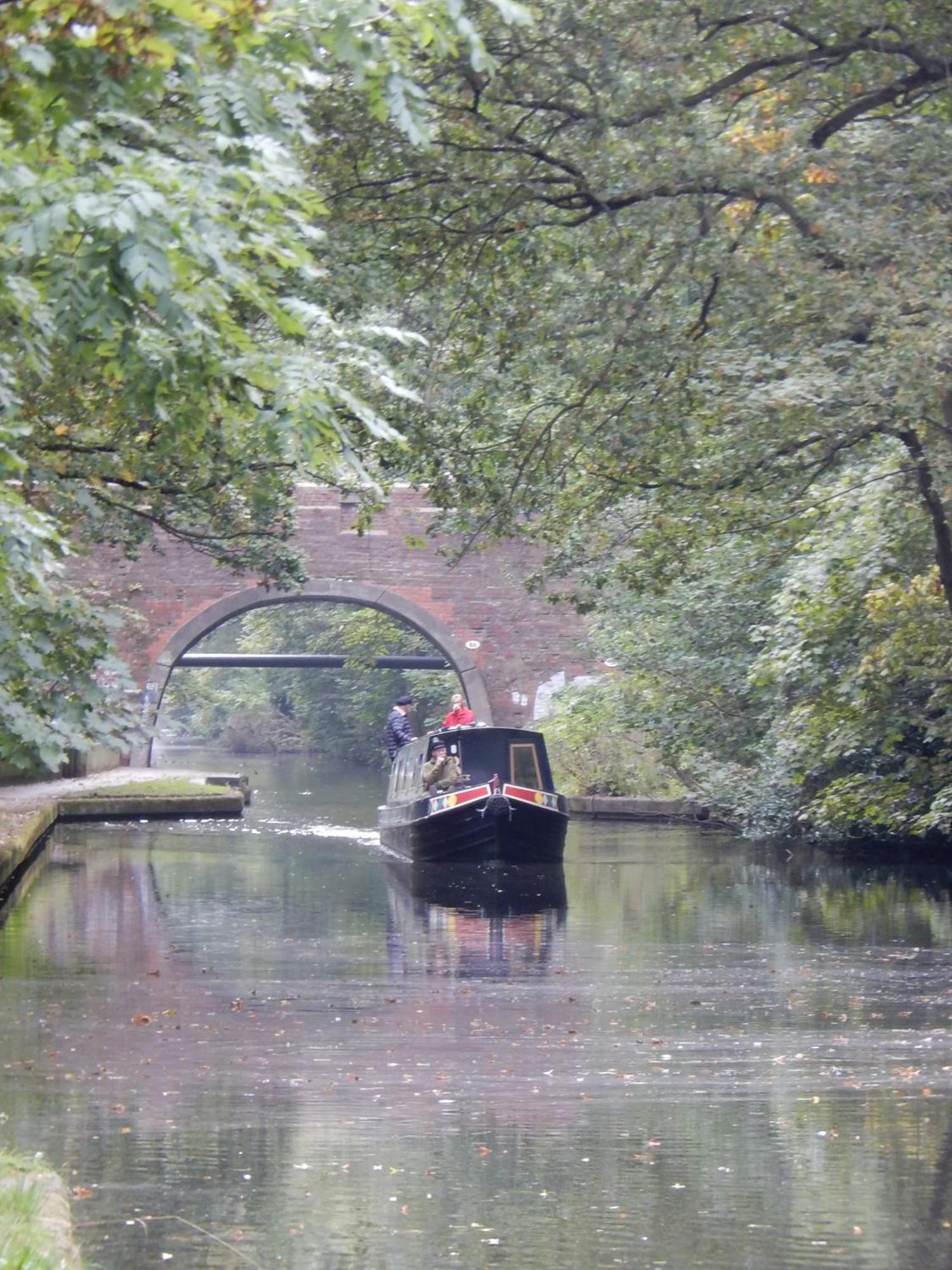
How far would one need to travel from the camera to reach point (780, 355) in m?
12.1

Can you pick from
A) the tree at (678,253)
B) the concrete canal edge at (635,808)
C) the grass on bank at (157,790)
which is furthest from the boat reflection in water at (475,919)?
the concrete canal edge at (635,808)

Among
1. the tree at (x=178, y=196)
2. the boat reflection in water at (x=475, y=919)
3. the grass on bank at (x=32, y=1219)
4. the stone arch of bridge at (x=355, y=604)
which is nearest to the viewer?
the grass on bank at (x=32, y=1219)

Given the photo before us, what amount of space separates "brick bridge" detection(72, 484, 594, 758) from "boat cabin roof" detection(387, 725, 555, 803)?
9029 millimetres

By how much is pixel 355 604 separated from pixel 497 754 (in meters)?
10.8

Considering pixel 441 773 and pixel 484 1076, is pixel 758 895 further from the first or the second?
pixel 484 1076

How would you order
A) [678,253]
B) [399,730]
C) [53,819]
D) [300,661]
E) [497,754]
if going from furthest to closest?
[300,661] → [399,730] → [53,819] → [497,754] → [678,253]

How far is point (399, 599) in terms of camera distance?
3453 centimetres

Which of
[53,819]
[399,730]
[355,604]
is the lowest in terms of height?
[53,819]

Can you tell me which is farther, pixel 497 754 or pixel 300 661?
pixel 300 661

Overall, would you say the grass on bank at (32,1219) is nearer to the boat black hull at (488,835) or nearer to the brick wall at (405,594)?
the boat black hull at (488,835)

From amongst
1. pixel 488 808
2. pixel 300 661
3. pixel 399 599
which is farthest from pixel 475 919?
pixel 300 661

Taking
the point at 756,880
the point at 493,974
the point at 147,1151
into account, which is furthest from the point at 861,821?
the point at 147,1151

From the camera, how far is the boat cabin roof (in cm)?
2433

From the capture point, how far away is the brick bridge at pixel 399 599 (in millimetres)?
33750
